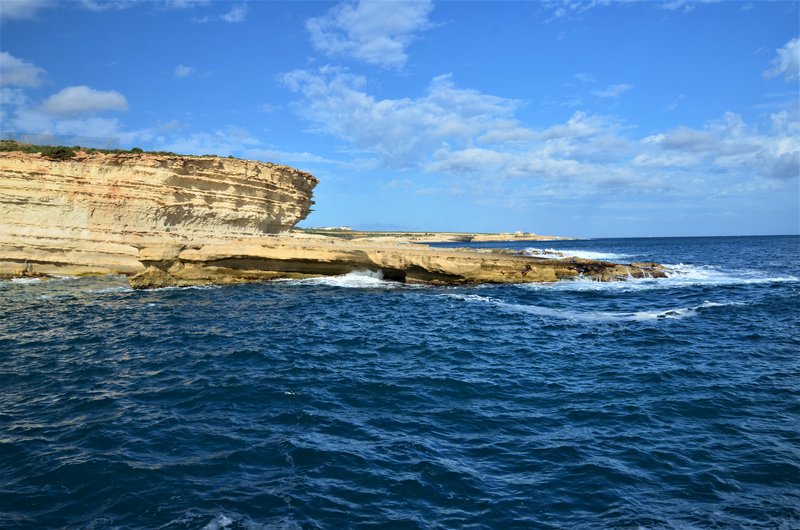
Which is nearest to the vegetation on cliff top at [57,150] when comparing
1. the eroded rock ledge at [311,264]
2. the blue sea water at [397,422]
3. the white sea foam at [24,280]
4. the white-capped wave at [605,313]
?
the white sea foam at [24,280]

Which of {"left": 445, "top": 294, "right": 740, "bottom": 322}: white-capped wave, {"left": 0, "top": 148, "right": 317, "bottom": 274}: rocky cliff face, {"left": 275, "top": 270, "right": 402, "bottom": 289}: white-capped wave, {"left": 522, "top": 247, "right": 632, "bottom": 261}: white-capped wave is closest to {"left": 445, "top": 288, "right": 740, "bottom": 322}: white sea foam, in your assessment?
{"left": 445, "top": 294, "right": 740, "bottom": 322}: white-capped wave

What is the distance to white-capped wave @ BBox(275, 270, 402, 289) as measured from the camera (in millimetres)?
28734

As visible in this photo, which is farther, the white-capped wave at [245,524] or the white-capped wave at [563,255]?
the white-capped wave at [563,255]

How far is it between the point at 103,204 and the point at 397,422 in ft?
97.8

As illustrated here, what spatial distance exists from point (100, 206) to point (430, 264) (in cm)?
2152

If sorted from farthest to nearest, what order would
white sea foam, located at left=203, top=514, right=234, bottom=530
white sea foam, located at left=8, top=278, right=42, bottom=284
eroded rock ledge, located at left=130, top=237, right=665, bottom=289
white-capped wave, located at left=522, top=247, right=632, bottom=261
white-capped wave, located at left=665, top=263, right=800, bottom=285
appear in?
white-capped wave, located at left=522, top=247, right=632, bottom=261 → white-capped wave, located at left=665, top=263, right=800, bottom=285 → white sea foam, located at left=8, top=278, right=42, bottom=284 → eroded rock ledge, located at left=130, top=237, right=665, bottom=289 → white sea foam, located at left=203, top=514, right=234, bottom=530

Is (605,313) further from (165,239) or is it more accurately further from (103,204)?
(103,204)

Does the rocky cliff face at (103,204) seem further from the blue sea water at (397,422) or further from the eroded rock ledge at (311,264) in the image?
the blue sea water at (397,422)

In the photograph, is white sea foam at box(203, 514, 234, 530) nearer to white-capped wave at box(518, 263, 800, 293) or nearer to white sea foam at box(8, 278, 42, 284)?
white-capped wave at box(518, 263, 800, 293)

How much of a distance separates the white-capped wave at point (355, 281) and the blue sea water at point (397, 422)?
29.7 feet

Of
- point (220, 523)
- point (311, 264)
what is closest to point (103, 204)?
point (311, 264)

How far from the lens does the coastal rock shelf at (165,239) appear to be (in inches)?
1126

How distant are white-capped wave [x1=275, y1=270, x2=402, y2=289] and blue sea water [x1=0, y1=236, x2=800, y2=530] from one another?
9041 millimetres

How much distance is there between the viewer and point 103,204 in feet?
103
